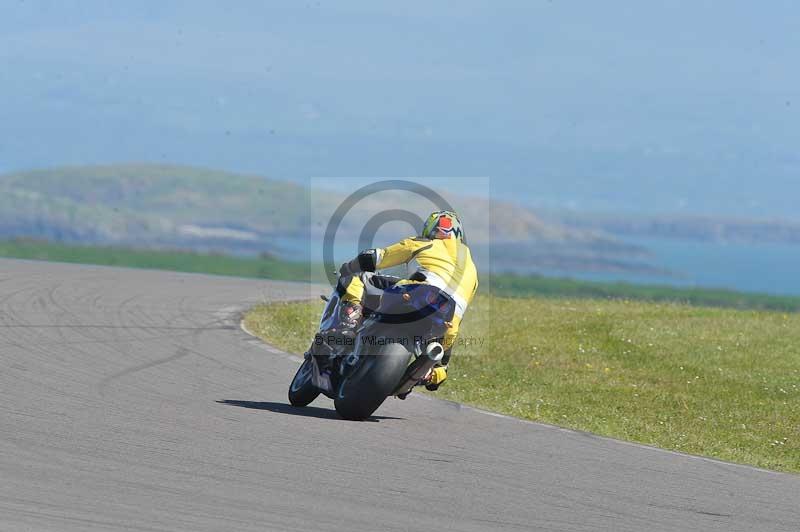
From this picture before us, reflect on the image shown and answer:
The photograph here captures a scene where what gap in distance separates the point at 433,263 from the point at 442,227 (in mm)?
419

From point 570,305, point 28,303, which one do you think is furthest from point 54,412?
point 570,305

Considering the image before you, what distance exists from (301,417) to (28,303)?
987 cm

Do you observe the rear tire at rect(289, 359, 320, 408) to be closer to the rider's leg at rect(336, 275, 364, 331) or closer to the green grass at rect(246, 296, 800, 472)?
the rider's leg at rect(336, 275, 364, 331)

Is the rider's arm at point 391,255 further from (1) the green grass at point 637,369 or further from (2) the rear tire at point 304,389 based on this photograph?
(1) the green grass at point 637,369

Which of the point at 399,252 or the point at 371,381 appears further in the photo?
the point at 399,252

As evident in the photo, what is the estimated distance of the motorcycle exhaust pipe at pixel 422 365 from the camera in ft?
35.8

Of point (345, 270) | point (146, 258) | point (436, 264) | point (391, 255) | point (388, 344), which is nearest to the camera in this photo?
point (388, 344)

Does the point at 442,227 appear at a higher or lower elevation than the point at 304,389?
higher

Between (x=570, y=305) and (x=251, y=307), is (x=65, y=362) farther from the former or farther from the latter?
(x=570, y=305)

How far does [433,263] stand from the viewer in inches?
435

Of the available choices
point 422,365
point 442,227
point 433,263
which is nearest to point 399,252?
point 433,263

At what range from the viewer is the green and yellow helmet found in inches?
445

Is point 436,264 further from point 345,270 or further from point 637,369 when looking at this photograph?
point 637,369

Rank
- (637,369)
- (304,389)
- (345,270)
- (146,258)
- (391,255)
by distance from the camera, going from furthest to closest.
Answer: (146,258)
(637,369)
(304,389)
(345,270)
(391,255)
